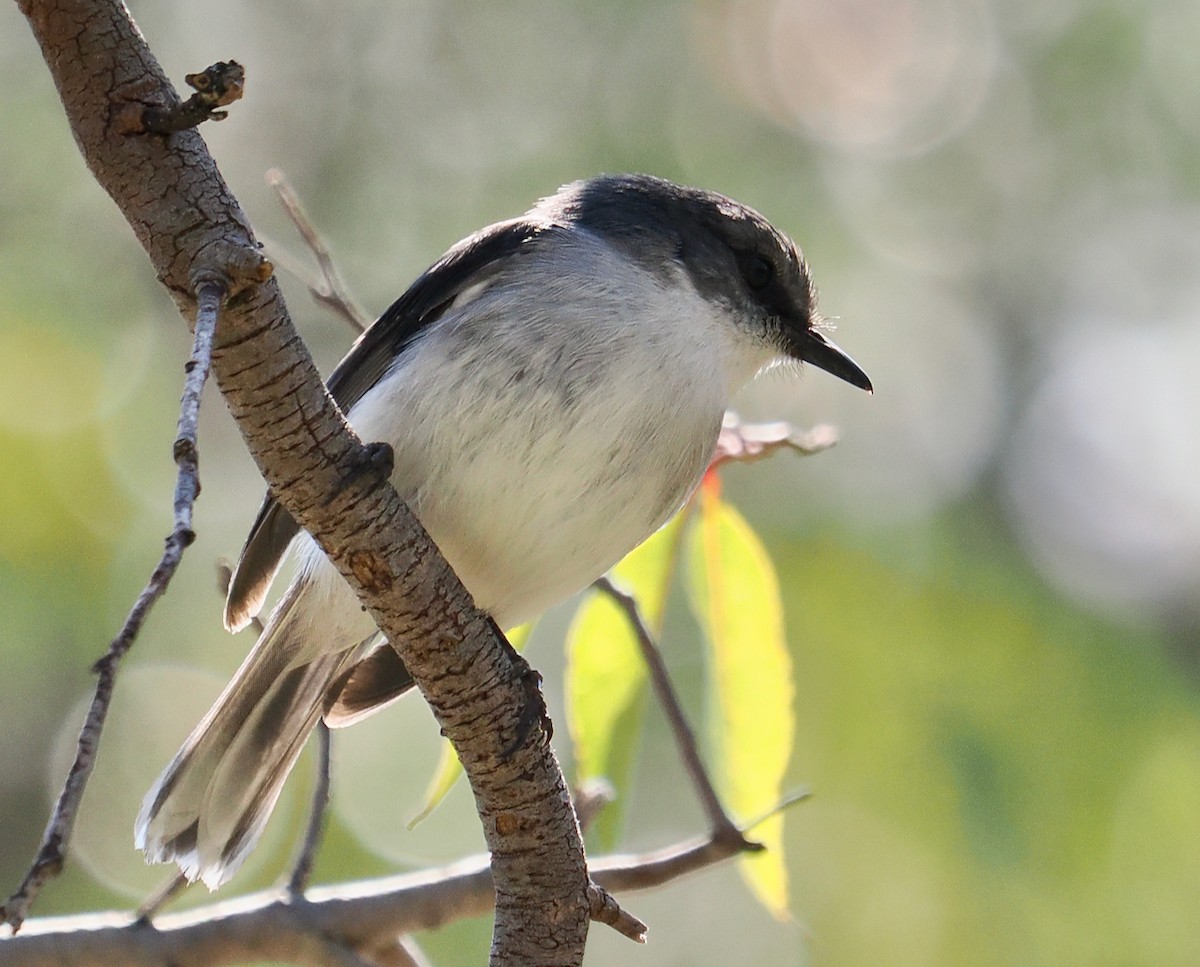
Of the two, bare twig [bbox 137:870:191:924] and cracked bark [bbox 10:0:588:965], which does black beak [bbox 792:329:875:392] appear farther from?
bare twig [bbox 137:870:191:924]

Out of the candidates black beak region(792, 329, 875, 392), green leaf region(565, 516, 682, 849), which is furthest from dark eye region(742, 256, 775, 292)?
green leaf region(565, 516, 682, 849)

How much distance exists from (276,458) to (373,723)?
440 centimetres

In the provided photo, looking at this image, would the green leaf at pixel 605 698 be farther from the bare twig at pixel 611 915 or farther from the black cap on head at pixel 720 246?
the bare twig at pixel 611 915

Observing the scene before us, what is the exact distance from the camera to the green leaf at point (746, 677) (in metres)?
3.00

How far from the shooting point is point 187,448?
1.31 metres

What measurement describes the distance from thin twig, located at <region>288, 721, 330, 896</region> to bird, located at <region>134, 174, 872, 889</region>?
0.29 meters

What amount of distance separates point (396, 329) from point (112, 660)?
6.18 ft

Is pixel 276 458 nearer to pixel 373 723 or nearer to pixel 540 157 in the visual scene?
pixel 373 723

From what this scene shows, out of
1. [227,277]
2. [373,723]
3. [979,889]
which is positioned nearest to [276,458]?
[227,277]

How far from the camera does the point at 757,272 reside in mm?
3299

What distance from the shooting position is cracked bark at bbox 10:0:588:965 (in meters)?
1.69

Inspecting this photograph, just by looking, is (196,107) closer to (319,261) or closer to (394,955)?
(319,261)

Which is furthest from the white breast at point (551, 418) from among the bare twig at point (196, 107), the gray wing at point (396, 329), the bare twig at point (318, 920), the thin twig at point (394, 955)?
the bare twig at point (196, 107)

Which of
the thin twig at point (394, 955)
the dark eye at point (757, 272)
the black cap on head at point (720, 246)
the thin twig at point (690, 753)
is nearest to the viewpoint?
the thin twig at point (690, 753)
